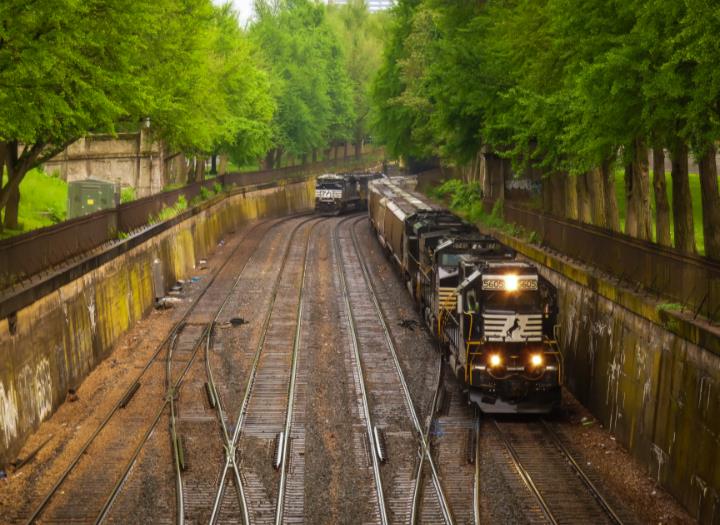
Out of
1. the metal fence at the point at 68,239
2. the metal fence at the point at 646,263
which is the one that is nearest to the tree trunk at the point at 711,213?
the metal fence at the point at 646,263

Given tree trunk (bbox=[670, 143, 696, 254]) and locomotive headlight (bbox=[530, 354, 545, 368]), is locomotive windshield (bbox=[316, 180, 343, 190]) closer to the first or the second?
tree trunk (bbox=[670, 143, 696, 254])

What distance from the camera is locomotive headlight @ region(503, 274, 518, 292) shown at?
20.0 metres

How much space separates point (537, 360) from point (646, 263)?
10.9ft

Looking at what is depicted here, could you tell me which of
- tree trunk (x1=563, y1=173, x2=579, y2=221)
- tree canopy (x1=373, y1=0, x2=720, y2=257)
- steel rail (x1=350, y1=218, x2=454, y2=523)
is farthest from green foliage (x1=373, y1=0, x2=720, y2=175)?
steel rail (x1=350, y1=218, x2=454, y2=523)

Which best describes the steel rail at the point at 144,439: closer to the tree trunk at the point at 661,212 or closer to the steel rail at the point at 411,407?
the steel rail at the point at 411,407

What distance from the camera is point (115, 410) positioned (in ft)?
68.0

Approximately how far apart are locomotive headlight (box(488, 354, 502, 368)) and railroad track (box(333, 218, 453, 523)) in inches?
85.4

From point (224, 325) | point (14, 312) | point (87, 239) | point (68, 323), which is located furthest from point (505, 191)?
point (14, 312)

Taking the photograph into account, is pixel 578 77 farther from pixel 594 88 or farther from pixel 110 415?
pixel 110 415

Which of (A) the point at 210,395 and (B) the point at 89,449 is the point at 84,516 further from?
(A) the point at 210,395

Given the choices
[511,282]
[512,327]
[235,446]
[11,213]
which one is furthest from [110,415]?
[11,213]

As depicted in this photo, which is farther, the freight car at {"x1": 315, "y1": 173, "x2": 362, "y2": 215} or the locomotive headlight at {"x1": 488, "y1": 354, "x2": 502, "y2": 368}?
the freight car at {"x1": 315, "y1": 173, "x2": 362, "y2": 215}

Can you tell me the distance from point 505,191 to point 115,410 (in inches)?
1139

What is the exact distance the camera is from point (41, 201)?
41.6 m
